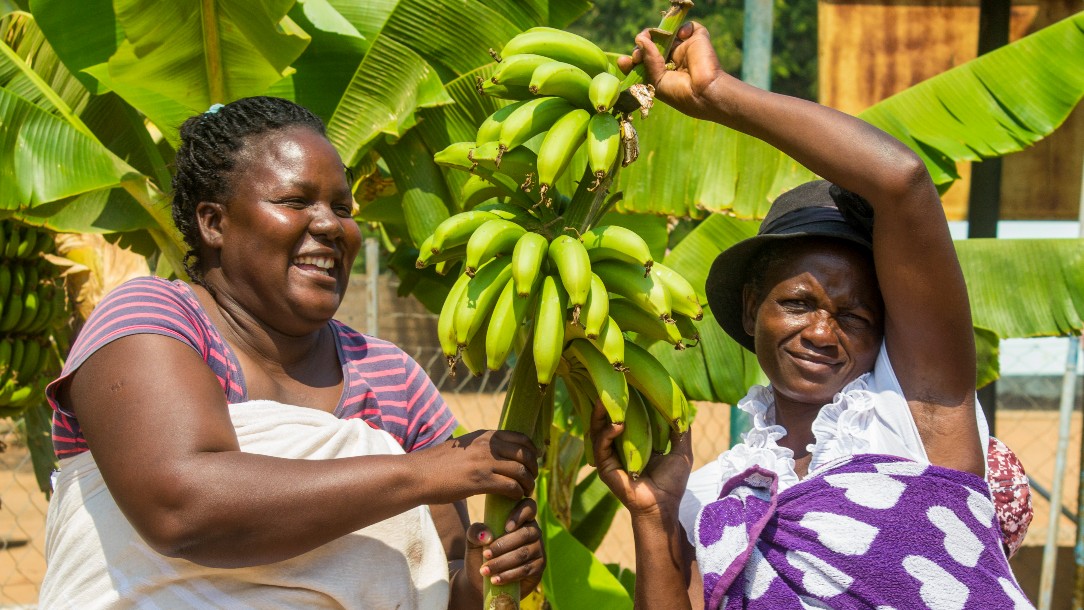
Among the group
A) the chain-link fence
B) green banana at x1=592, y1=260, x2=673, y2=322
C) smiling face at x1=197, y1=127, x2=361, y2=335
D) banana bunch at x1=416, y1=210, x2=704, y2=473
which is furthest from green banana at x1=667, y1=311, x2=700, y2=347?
the chain-link fence

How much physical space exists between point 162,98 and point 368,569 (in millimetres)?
2860

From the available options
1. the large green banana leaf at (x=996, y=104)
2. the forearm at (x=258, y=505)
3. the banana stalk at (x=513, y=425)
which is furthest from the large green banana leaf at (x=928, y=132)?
the forearm at (x=258, y=505)

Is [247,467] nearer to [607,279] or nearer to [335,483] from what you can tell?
[335,483]

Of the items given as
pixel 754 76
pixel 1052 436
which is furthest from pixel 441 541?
pixel 1052 436

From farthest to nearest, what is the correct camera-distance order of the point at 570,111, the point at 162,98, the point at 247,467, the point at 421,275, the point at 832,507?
the point at 421,275, the point at 162,98, the point at 570,111, the point at 832,507, the point at 247,467

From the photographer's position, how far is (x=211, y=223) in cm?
222

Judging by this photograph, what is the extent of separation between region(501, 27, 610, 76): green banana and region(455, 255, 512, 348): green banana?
1.52ft

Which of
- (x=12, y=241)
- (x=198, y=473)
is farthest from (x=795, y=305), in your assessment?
(x=12, y=241)

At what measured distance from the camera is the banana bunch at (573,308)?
1.88 m

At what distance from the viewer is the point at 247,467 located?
184 centimetres

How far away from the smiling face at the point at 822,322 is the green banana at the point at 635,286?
1.13 ft

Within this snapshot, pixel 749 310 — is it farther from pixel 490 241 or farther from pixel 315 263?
pixel 315 263

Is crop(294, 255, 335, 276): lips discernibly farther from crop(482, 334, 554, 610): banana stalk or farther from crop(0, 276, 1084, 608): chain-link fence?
crop(0, 276, 1084, 608): chain-link fence

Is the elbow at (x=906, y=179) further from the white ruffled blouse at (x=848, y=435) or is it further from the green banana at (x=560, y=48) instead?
the green banana at (x=560, y=48)
